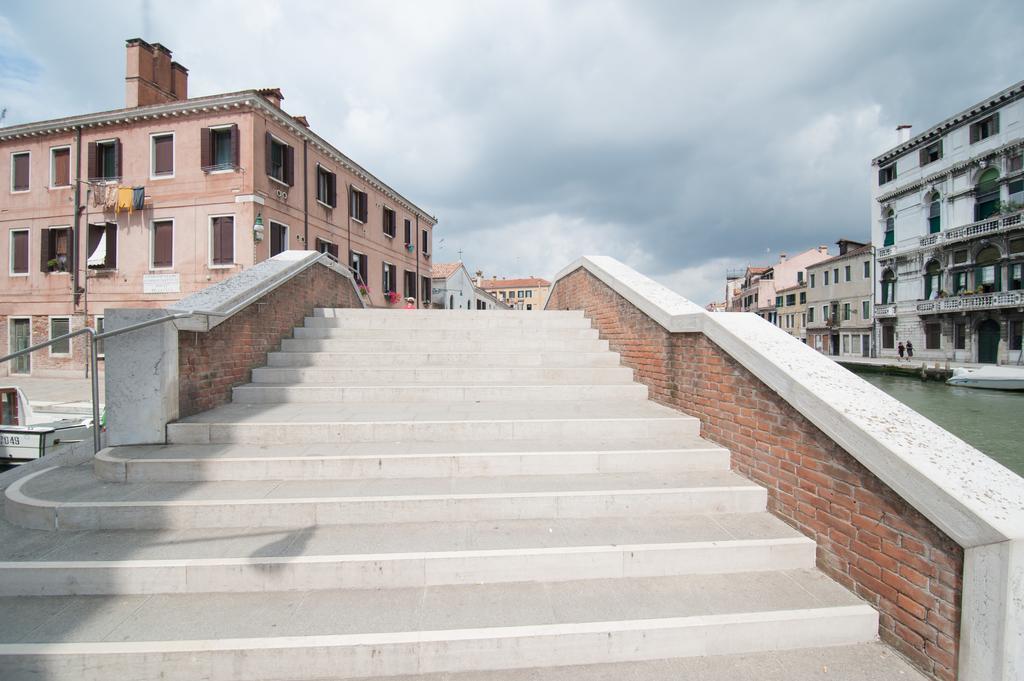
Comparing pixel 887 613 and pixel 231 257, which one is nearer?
pixel 887 613

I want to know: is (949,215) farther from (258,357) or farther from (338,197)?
(258,357)

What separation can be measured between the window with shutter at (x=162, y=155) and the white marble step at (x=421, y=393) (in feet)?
49.2

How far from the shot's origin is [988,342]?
2584 cm

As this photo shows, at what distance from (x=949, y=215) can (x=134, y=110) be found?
42721 millimetres

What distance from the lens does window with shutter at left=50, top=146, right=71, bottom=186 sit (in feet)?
51.6

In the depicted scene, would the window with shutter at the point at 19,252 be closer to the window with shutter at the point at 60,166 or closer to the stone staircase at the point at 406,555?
the window with shutter at the point at 60,166

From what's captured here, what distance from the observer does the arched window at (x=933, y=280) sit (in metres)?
28.7

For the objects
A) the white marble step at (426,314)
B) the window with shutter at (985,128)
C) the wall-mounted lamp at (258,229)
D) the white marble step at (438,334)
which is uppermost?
the window with shutter at (985,128)

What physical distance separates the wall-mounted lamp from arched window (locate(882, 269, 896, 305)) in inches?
1577

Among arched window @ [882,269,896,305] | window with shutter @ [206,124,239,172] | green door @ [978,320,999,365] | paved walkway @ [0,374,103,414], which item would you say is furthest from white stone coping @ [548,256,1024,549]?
arched window @ [882,269,896,305]

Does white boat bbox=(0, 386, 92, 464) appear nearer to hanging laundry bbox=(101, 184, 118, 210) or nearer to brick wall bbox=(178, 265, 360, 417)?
brick wall bbox=(178, 265, 360, 417)

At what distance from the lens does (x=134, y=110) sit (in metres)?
14.8

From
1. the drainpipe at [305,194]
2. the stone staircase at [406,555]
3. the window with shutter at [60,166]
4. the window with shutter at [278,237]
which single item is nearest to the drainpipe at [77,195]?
the window with shutter at [60,166]

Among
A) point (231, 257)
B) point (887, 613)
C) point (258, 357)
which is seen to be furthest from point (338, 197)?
point (887, 613)
